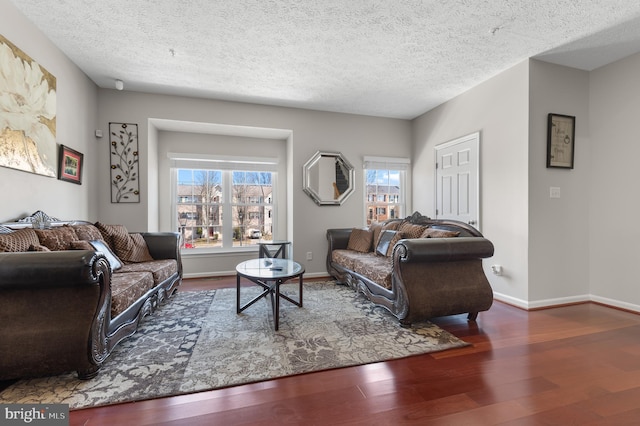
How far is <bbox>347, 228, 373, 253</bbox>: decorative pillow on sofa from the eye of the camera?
3707mm

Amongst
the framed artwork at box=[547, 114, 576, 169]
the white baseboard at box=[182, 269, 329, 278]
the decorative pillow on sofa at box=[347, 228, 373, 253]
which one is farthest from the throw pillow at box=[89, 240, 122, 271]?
the framed artwork at box=[547, 114, 576, 169]

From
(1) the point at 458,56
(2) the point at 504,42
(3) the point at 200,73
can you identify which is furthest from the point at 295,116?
(2) the point at 504,42

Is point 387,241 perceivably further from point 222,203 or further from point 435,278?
point 222,203

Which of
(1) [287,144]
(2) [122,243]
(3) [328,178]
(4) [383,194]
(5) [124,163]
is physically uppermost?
(1) [287,144]

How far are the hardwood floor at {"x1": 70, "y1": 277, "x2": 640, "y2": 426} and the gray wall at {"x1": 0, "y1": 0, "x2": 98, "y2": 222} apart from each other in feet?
6.26

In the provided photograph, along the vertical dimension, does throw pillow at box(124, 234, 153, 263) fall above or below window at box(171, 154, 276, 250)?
below

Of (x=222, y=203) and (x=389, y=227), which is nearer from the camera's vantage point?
(x=389, y=227)

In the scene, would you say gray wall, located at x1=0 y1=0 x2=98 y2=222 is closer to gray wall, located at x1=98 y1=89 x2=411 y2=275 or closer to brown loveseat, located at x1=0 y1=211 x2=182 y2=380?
gray wall, located at x1=98 y1=89 x2=411 y2=275

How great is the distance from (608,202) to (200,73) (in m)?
4.81

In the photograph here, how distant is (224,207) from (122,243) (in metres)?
1.69

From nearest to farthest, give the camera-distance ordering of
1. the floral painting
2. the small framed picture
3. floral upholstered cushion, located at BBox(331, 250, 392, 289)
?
the floral painting, floral upholstered cushion, located at BBox(331, 250, 392, 289), the small framed picture

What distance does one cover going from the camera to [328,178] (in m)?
4.22

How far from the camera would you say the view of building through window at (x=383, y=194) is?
15.0ft

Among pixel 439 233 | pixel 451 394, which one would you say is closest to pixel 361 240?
pixel 439 233
